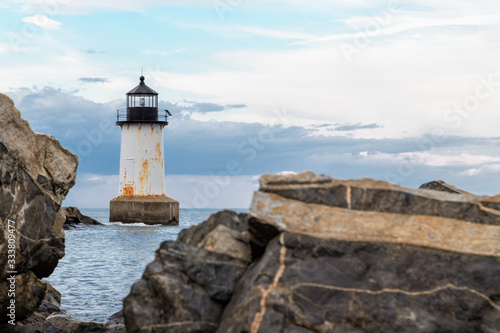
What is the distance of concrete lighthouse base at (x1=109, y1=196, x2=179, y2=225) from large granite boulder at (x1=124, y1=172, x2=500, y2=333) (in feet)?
124

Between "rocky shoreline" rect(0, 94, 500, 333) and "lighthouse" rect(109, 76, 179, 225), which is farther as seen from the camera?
"lighthouse" rect(109, 76, 179, 225)

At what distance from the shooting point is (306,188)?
6.51 metres

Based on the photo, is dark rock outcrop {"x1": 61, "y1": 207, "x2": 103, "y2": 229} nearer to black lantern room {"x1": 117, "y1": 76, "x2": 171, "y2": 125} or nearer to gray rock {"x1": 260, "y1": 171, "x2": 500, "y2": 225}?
black lantern room {"x1": 117, "y1": 76, "x2": 171, "y2": 125}

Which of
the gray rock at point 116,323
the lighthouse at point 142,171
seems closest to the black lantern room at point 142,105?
the lighthouse at point 142,171

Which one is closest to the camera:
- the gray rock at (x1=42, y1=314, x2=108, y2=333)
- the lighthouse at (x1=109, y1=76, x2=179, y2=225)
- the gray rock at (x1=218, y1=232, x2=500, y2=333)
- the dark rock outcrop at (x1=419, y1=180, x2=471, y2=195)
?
the gray rock at (x1=218, y1=232, x2=500, y2=333)

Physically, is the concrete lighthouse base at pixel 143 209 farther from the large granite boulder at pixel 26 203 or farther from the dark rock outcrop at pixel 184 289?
the dark rock outcrop at pixel 184 289

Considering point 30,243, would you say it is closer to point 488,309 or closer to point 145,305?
point 145,305

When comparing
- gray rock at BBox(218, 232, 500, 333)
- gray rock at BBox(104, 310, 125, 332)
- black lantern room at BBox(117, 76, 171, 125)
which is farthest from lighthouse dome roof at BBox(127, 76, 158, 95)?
gray rock at BBox(218, 232, 500, 333)

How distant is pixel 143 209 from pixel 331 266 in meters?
38.8

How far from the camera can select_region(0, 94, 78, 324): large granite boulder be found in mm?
8891

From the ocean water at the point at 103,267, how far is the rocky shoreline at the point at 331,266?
844cm

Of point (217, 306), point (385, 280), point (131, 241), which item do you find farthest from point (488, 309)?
point (131, 241)

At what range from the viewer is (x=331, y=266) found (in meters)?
5.96

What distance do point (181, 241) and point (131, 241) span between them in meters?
32.5
